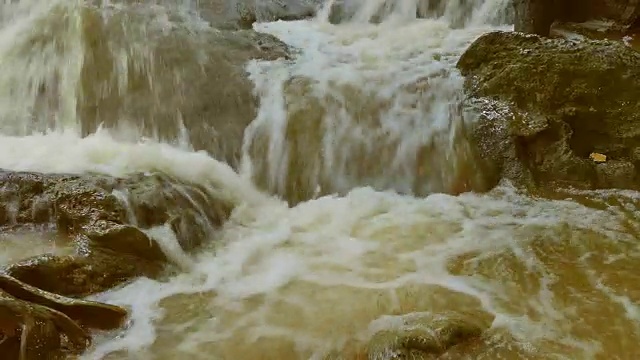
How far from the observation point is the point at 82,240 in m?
4.59

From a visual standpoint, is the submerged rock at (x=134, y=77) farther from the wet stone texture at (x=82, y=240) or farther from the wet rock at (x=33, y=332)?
the wet rock at (x=33, y=332)

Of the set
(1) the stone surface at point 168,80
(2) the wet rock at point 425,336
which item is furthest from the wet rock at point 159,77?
(2) the wet rock at point 425,336

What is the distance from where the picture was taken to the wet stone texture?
3.67 metres

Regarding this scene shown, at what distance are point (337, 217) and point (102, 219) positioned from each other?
197 cm

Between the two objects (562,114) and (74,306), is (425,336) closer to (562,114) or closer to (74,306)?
(74,306)

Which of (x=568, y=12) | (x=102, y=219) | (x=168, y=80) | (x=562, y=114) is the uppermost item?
(x=568, y=12)

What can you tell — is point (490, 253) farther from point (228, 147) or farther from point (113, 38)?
point (113, 38)

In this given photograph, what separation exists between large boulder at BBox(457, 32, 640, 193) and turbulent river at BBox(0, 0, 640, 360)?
0.24m

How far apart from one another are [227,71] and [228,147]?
1175 millimetres

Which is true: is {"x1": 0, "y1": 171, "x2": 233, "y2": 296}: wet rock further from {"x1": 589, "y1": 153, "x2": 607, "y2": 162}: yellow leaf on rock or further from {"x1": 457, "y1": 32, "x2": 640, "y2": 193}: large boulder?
{"x1": 589, "y1": 153, "x2": 607, "y2": 162}: yellow leaf on rock

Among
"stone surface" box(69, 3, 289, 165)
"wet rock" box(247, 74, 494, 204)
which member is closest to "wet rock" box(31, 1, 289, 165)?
"stone surface" box(69, 3, 289, 165)

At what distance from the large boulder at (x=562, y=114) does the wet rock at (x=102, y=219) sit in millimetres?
2753

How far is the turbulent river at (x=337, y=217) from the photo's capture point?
4.01 metres

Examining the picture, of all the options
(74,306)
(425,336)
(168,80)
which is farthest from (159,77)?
(425,336)
